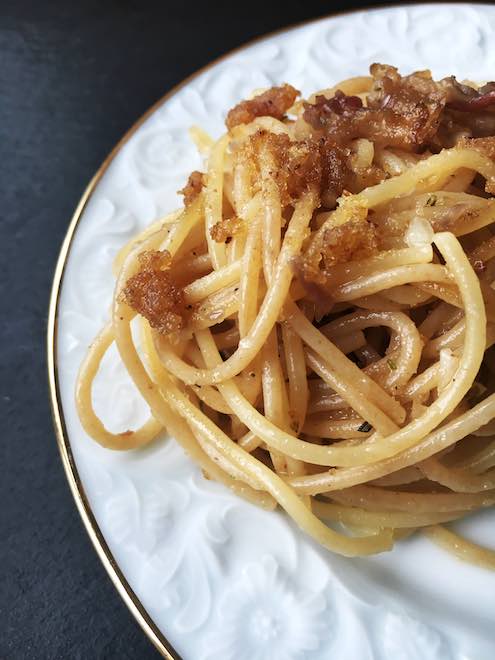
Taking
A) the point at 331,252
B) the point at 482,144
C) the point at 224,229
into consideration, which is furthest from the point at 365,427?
the point at 482,144

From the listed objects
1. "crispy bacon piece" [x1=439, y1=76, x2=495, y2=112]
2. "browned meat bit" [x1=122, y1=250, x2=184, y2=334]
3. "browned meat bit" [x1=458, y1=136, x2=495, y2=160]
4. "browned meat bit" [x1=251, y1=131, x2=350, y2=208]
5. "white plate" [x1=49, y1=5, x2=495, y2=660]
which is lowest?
"white plate" [x1=49, y1=5, x2=495, y2=660]

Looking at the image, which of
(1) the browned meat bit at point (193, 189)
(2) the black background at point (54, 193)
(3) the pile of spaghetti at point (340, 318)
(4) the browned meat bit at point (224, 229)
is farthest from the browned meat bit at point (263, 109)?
(2) the black background at point (54, 193)

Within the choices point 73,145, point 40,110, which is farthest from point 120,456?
point 40,110

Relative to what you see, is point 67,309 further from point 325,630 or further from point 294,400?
point 325,630

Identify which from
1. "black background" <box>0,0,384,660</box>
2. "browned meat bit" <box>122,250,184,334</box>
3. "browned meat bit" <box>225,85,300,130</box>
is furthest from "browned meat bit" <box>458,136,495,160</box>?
"black background" <box>0,0,384,660</box>

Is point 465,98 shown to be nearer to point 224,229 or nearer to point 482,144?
point 482,144

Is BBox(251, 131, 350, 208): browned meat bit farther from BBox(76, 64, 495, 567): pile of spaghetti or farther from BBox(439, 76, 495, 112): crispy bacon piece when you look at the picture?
BBox(439, 76, 495, 112): crispy bacon piece
